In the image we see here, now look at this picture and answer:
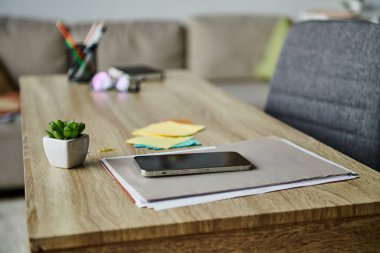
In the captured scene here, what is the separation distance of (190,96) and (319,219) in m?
0.96

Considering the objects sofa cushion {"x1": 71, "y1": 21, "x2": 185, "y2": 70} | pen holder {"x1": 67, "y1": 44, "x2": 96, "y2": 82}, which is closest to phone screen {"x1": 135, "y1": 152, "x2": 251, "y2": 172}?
pen holder {"x1": 67, "y1": 44, "x2": 96, "y2": 82}

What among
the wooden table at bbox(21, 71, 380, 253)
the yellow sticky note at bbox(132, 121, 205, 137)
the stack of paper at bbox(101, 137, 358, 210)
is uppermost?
the yellow sticky note at bbox(132, 121, 205, 137)

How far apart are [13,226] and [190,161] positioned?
55.9 inches

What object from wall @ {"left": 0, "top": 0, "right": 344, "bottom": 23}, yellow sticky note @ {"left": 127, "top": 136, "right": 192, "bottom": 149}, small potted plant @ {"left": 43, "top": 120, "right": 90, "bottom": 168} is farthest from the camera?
wall @ {"left": 0, "top": 0, "right": 344, "bottom": 23}

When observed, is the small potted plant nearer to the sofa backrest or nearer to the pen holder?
the pen holder

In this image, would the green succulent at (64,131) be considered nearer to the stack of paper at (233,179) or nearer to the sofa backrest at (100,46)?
the stack of paper at (233,179)

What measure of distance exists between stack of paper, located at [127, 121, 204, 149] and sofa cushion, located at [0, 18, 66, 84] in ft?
6.17

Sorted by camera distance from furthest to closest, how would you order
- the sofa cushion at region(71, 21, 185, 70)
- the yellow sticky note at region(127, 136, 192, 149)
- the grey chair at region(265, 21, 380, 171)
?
1. the sofa cushion at region(71, 21, 185, 70)
2. the grey chair at region(265, 21, 380, 171)
3. the yellow sticky note at region(127, 136, 192, 149)

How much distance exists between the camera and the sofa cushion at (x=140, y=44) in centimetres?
320

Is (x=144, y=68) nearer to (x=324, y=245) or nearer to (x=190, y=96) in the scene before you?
(x=190, y=96)

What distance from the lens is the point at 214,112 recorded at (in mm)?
1550

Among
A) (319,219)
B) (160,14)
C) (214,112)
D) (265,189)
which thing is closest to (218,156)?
(265,189)

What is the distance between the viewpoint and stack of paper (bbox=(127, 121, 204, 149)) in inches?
47.1

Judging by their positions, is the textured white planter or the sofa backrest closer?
the textured white planter
